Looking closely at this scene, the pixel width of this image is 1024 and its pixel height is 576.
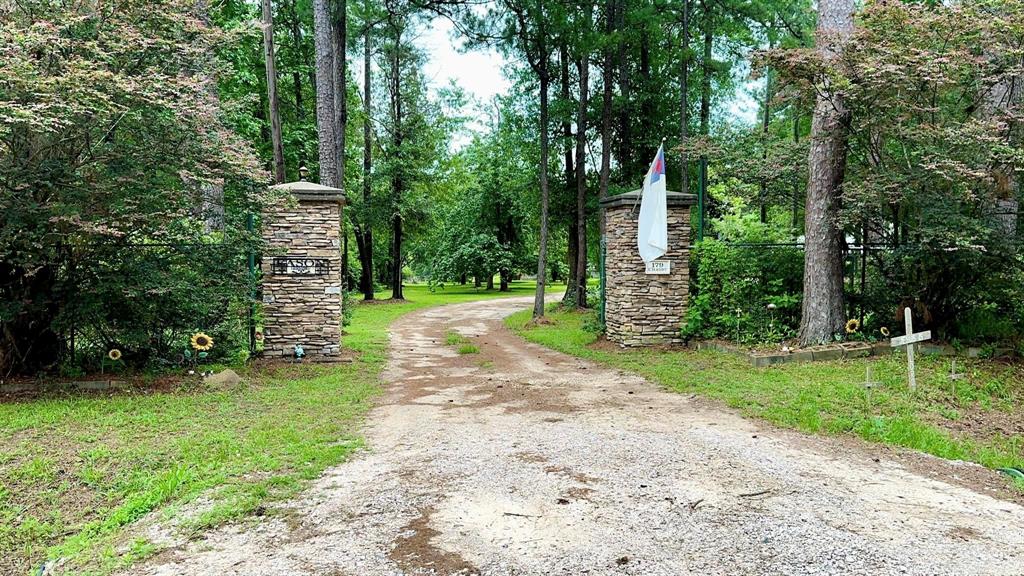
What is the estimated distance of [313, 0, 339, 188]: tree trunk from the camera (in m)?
9.95

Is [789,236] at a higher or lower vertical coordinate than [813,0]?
lower

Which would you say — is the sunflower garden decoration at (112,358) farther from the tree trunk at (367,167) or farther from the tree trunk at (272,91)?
the tree trunk at (367,167)

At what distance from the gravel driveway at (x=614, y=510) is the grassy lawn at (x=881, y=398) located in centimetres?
45

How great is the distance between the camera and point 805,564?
243cm

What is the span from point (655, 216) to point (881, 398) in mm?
4046

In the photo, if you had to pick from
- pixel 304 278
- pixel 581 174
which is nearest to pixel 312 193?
pixel 304 278

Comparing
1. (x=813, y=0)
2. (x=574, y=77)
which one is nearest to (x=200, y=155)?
(x=574, y=77)

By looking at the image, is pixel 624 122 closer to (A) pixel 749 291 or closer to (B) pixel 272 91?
(A) pixel 749 291

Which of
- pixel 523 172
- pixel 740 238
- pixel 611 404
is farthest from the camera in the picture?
pixel 523 172

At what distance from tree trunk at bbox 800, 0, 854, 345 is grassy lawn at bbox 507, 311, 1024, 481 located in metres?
0.87

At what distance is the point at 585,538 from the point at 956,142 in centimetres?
648

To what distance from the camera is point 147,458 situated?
3912 mm

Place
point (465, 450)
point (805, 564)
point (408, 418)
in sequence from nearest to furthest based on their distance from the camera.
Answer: point (805, 564)
point (465, 450)
point (408, 418)

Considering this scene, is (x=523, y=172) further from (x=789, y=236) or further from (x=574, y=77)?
(x=789, y=236)
